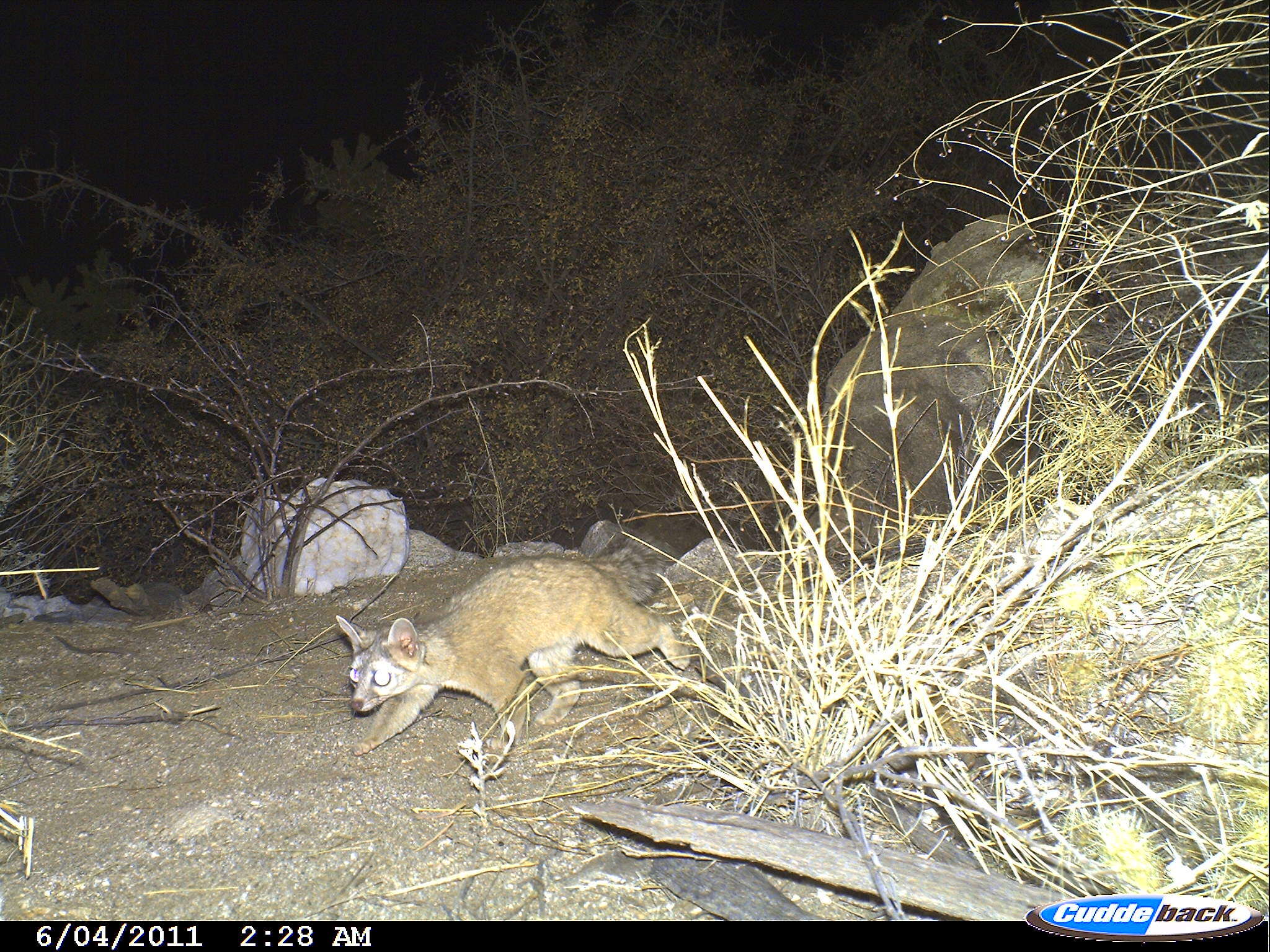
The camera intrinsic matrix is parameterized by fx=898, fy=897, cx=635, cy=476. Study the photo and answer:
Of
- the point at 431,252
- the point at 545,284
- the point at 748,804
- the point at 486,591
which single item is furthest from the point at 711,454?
the point at 748,804

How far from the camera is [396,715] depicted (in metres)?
4.61

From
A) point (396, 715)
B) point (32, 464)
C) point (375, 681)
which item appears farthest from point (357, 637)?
point (32, 464)

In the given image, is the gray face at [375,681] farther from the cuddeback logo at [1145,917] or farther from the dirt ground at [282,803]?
the cuddeback logo at [1145,917]

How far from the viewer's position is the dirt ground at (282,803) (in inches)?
121

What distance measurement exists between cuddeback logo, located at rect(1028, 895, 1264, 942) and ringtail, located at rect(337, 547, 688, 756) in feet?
7.36

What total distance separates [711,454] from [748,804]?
273 inches

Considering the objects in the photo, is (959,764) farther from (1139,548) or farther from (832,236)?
(832,236)

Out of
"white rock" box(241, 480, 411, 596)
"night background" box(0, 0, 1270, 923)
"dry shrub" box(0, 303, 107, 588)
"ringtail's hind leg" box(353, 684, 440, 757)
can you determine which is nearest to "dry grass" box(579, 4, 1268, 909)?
"night background" box(0, 0, 1270, 923)

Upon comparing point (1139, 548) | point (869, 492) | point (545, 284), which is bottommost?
point (869, 492)

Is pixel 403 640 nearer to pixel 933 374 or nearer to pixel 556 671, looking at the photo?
pixel 556 671

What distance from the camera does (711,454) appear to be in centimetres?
1013

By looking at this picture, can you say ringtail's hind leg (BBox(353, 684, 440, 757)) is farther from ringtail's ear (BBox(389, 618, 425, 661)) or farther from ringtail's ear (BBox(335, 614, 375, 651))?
ringtail's ear (BBox(335, 614, 375, 651))

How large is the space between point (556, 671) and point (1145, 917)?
3.31m

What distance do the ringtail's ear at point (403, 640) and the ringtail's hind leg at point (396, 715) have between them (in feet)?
0.71
